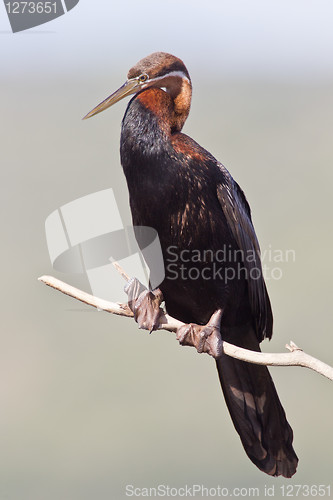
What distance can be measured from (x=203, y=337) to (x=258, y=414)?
699 millimetres

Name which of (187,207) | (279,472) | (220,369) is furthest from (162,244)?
(279,472)

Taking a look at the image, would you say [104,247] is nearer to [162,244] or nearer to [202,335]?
[162,244]

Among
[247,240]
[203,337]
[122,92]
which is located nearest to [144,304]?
[203,337]

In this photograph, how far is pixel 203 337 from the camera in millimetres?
4242

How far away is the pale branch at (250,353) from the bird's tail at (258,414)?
1.98 feet

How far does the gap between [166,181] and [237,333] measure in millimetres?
1139

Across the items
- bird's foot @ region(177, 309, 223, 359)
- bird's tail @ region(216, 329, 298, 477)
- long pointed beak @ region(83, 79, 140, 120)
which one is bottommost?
bird's tail @ region(216, 329, 298, 477)

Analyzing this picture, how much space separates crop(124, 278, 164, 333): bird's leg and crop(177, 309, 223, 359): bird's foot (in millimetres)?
170

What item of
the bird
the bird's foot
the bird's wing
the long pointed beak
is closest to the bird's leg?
the bird

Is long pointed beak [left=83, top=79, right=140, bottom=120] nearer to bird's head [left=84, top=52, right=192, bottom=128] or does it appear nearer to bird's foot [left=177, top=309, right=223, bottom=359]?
bird's head [left=84, top=52, right=192, bottom=128]

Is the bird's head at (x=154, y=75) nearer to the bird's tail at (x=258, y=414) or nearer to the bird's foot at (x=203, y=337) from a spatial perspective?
the bird's foot at (x=203, y=337)

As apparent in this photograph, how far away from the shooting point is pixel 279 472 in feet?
14.9

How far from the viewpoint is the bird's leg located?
4.20 m

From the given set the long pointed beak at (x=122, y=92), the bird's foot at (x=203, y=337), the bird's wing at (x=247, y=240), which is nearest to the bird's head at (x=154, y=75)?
the long pointed beak at (x=122, y=92)
